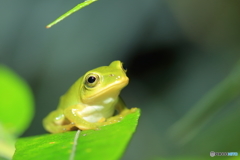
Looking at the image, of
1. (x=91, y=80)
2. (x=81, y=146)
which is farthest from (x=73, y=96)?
(x=81, y=146)

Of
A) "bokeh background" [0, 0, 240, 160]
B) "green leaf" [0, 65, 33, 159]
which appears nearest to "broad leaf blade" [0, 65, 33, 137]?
"green leaf" [0, 65, 33, 159]

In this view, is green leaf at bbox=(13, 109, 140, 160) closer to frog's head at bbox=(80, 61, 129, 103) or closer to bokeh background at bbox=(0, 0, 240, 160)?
frog's head at bbox=(80, 61, 129, 103)

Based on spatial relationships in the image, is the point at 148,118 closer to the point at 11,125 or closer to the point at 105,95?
the point at 105,95

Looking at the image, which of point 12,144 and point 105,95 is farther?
point 105,95

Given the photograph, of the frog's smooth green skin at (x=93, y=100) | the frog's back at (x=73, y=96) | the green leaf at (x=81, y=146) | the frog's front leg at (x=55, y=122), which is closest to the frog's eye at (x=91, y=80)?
the frog's smooth green skin at (x=93, y=100)

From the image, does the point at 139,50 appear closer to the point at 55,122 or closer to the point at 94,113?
the point at 94,113

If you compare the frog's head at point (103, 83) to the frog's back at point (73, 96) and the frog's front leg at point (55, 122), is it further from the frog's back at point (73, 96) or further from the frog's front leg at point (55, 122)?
the frog's front leg at point (55, 122)

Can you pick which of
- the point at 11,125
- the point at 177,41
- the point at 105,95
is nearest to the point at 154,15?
the point at 177,41
